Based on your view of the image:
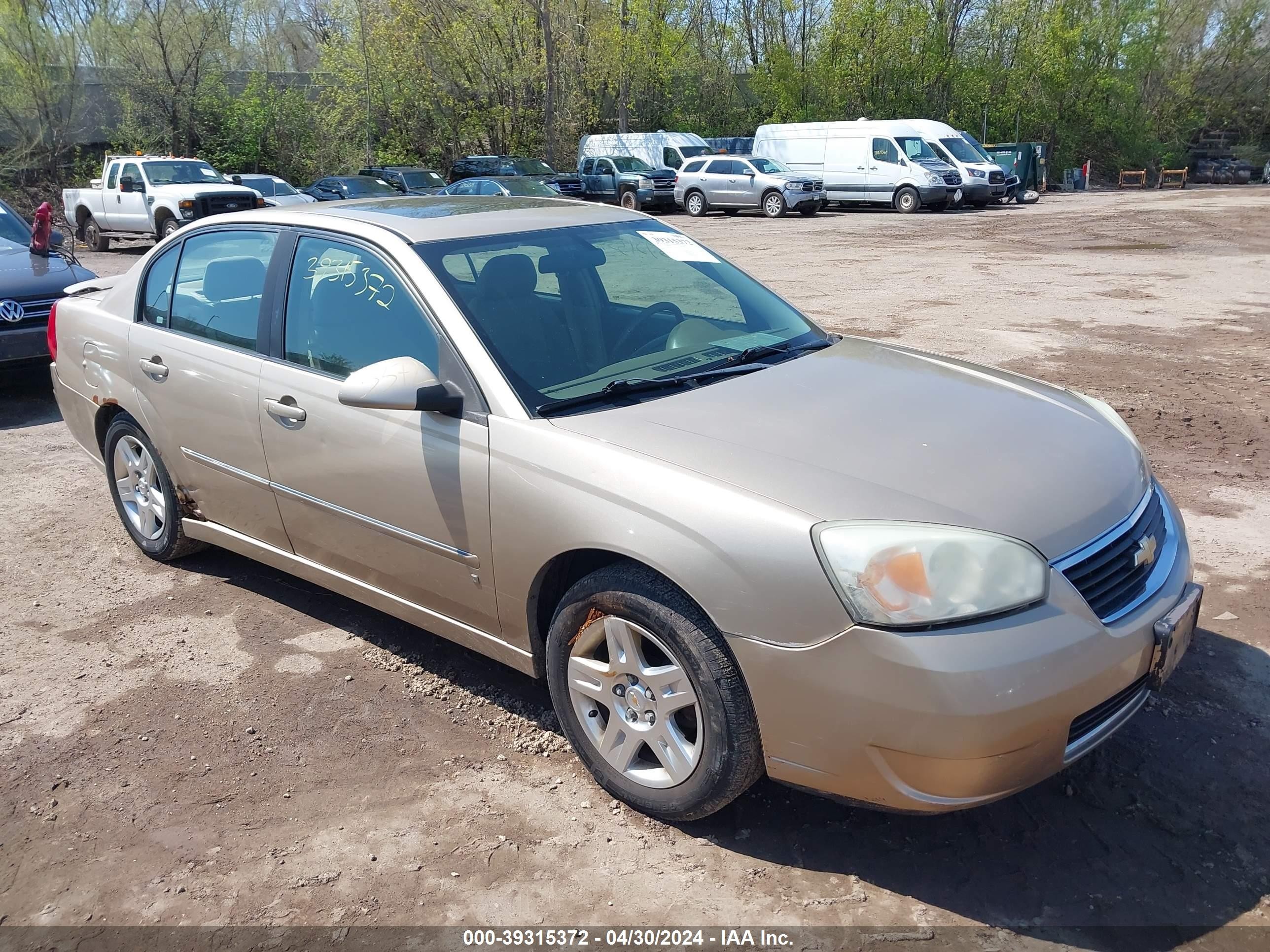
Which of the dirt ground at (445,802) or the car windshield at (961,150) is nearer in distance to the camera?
the dirt ground at (445,802)

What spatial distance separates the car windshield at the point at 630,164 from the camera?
30.9m

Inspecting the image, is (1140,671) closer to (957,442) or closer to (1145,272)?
(957,442)

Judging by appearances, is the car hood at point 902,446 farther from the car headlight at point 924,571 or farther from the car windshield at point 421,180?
the car windshield at point 421,180

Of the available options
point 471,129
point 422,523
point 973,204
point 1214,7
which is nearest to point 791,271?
point 422,523

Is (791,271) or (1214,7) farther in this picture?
(1214,7)

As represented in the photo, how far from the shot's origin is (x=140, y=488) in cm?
490

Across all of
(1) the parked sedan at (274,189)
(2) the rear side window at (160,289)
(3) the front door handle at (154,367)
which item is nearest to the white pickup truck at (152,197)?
(1) the parked sedan at (274,189)

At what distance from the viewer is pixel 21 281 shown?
805 centimetres

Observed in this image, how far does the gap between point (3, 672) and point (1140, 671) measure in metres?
3.98

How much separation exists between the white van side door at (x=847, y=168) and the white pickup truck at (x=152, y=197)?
16.4m

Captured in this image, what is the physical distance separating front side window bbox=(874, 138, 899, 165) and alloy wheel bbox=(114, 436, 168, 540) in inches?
1063

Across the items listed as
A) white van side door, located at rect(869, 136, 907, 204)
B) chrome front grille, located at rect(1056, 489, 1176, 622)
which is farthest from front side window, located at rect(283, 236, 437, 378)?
white van side door, located at rect(869, 136, 907, 204)

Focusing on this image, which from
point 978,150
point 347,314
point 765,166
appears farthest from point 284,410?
point 978,150

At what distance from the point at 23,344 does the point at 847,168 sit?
25.6 meters
